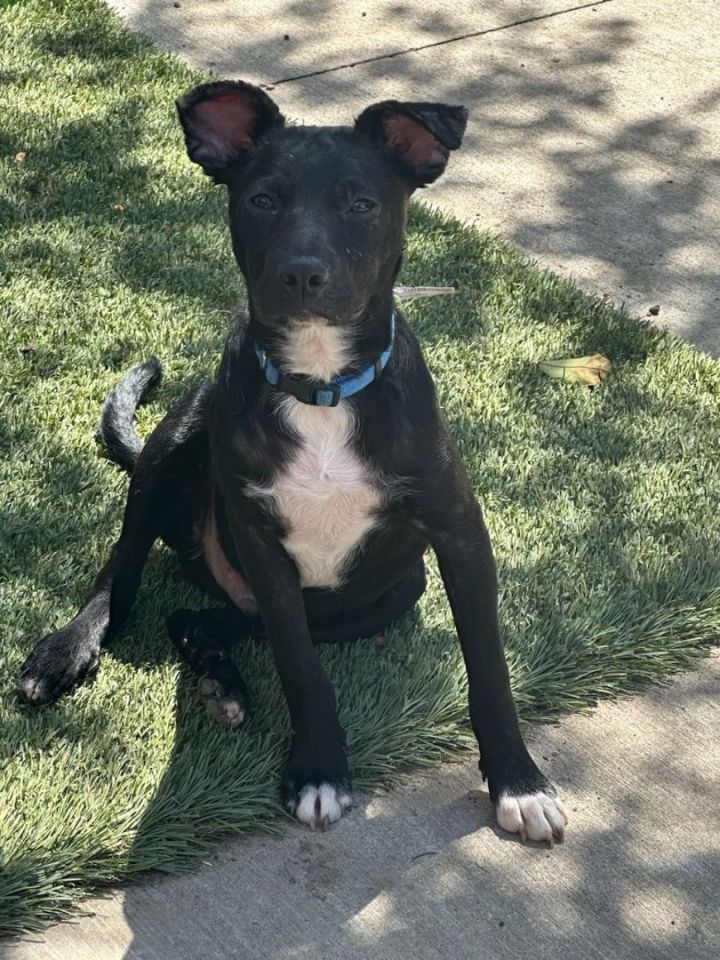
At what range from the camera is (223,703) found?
3773 mm

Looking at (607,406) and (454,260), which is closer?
(607,406)

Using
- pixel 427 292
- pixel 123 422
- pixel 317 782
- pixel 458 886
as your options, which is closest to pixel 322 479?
pixel 317 782

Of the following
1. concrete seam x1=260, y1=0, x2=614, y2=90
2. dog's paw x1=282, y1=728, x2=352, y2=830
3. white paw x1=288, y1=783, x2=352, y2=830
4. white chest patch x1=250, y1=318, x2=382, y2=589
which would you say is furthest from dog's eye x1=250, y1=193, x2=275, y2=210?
concrete seam x1=260, y1=0, x2=614, y2=90

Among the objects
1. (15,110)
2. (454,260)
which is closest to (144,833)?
(454,260)

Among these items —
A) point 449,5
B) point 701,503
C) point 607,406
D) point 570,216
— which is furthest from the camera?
point 449,5

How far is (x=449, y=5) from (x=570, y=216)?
2.46 m

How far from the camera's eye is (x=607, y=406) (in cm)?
525

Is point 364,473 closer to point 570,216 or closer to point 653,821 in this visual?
point 653,821

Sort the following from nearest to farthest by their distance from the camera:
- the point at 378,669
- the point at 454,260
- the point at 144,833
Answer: the point at 144,833 < the point at 378,669 < the point at 454,260

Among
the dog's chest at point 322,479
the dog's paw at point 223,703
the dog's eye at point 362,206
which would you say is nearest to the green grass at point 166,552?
the dog's paw at point 223,703

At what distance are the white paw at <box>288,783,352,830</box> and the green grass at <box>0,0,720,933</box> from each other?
79 millimetres

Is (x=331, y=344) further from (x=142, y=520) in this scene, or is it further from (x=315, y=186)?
(x=142, y=520)

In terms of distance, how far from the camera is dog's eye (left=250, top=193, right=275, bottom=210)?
350 centimetres

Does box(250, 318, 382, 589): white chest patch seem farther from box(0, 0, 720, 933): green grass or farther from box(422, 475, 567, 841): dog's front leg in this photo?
box(0, 0, 720, 933): green grass
